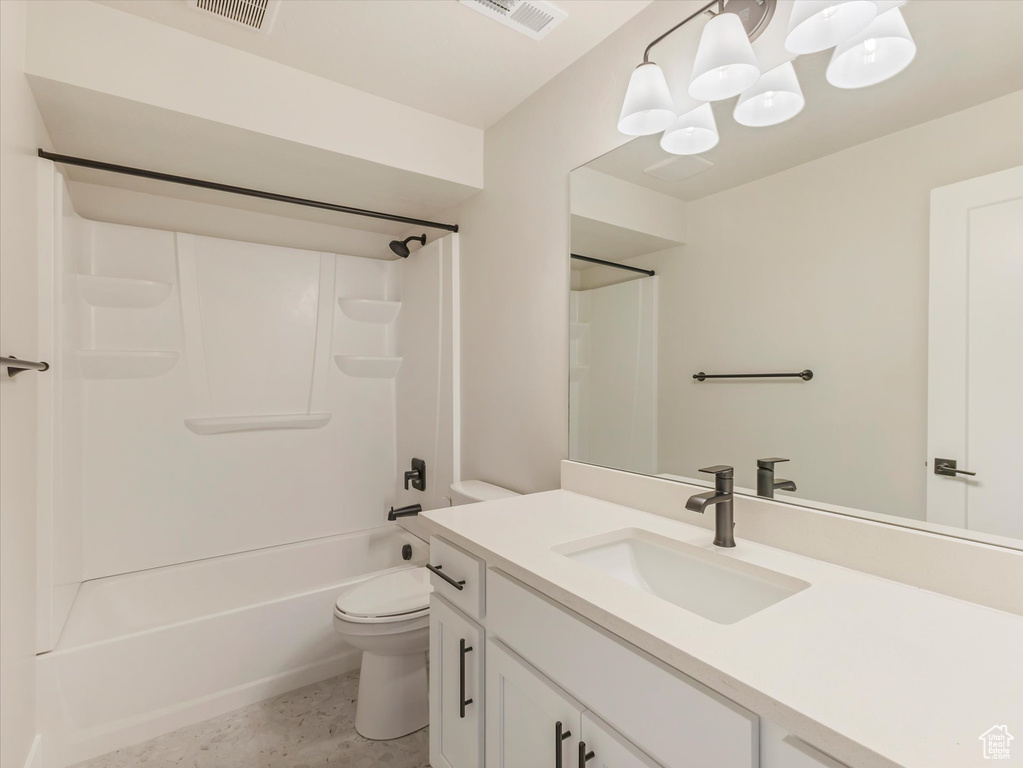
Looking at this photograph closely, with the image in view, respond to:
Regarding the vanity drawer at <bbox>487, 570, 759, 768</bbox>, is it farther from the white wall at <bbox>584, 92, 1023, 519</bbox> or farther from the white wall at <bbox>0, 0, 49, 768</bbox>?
the white wall at <bbox>0, 0, 49, 768</bbox>


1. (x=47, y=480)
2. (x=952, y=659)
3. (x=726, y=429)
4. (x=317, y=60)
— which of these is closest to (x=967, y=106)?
(x=726, y=429)

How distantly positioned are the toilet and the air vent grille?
6.82ft

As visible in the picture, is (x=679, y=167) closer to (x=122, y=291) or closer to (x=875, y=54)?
(x=875, y=54)

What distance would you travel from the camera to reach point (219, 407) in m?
2.60

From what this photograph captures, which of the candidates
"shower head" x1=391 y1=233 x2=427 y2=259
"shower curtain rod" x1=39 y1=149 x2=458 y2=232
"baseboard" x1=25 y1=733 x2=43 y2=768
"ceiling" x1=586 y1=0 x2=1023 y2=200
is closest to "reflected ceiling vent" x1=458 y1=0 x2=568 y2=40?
"ceiling" x1=586 y1=0 x2=1023 y2=200

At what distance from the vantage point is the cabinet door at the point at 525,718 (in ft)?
2.96

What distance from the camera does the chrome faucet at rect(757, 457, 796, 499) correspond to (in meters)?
1.16

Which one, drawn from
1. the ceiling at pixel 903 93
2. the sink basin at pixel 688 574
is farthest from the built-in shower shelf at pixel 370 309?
the sink basin at pixel 688 574

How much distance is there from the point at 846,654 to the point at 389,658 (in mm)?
1645

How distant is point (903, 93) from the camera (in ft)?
3.26

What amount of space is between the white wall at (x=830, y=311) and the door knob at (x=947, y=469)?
0.09ft

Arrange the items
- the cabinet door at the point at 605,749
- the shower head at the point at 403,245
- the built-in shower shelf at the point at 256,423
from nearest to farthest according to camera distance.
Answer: the cabinet door at the point at 605,749, the built-in shower shelf at the point at 256,423, the shower head at the point at 403,245

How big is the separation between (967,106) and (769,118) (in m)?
0.40

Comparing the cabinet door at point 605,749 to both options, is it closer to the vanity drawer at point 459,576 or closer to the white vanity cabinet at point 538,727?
the white vanity cabinet at point 538,727
